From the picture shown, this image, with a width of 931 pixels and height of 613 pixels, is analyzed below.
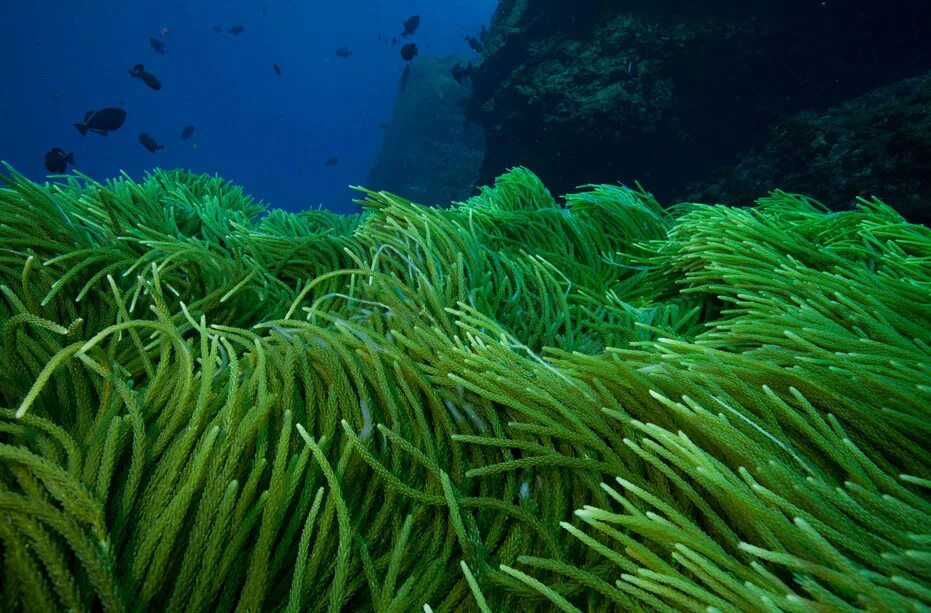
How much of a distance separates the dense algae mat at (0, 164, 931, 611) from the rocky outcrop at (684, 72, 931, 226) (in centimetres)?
628

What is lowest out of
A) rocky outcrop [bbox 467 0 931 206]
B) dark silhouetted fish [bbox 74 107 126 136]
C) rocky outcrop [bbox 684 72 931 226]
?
rocky outcrop [bbox 684 72 931 226]

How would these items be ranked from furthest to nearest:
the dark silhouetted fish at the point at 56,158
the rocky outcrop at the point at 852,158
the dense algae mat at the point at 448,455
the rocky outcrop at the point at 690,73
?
1. the rocky outcrop at the point at 690,73
2. the dark silhouetted fish at the point at 56,158
3. the rocky outcrop at the point at 852,158
4. the dense algae mat at the point at 448,455

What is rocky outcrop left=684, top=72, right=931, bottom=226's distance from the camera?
21.2 ft

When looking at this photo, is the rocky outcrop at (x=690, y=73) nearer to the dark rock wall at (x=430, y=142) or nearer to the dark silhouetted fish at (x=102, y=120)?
the dark silhouetted fish at (x=102, y=120)

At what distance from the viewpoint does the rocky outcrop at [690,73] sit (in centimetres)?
1069

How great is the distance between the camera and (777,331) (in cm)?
142

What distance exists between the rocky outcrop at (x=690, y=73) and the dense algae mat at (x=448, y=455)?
10.3 metres

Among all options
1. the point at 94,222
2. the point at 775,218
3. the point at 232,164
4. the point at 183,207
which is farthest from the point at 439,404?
the point at 232,164

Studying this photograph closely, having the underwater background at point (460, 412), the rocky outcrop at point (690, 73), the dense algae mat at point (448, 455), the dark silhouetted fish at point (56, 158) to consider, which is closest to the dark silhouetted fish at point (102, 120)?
the dark silhouetted fish at point (56, 158)

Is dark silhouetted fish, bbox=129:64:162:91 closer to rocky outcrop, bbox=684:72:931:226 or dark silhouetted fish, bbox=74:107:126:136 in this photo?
dark silhouetted fish, bbox=74:107:126:136

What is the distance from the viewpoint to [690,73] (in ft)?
35.6

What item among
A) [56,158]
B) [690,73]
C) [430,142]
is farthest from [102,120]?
[430,142]

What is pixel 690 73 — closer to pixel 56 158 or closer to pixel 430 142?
pixel 56 158

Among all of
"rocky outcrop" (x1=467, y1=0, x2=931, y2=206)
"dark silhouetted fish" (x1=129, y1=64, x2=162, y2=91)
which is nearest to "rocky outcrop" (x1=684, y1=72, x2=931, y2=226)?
→ "rocky outcrop" (x1=467, y1=0, x2=931, y2=206)
